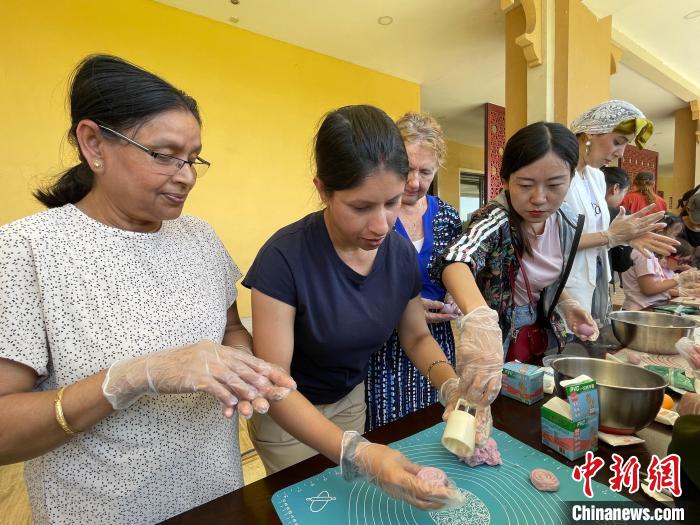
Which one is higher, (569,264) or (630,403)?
(569,264)

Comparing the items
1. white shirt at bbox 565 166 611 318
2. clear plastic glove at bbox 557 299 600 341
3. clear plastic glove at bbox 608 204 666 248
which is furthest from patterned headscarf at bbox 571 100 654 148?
clear plastic glove at bbox 557 299 600 341

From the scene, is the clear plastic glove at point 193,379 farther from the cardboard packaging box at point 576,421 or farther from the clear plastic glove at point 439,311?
the clear plastic glove at point 439,311

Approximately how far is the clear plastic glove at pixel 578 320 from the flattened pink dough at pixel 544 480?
0.76 metres

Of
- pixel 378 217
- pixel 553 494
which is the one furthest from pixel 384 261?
pixel 553 494

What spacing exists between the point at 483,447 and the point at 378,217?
557 mm

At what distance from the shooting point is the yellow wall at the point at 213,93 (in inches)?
101

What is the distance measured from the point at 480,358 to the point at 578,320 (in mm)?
728

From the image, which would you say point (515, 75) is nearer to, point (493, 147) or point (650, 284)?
point (493, 147)

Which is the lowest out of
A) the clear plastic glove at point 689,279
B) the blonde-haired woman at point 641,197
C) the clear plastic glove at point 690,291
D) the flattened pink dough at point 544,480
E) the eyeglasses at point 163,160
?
the flattened pink dough at point 544,480

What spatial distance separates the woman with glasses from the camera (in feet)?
2.20

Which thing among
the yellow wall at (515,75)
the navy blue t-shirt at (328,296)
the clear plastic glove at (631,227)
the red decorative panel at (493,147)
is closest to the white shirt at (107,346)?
the navy blue t-shirt at (328,296)

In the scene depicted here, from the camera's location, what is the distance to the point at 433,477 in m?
0.67

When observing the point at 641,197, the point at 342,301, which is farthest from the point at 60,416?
the point at 641,197

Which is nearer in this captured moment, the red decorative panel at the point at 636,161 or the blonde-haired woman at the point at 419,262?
the blonde-haired woman at the point at 419,262
